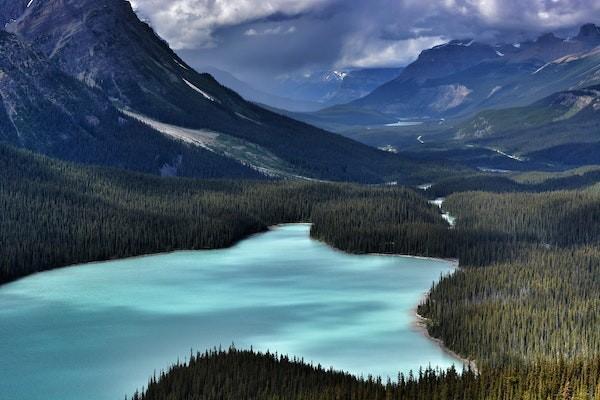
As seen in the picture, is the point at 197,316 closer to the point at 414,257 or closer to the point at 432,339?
the point at 432,339

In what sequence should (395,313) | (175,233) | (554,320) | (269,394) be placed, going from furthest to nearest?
1. (175,233)
2. (395,313)
3. (554,320)
4. (269,394)

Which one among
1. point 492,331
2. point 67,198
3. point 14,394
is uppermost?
point 67,198

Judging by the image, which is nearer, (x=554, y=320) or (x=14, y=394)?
(x=14, y=394)

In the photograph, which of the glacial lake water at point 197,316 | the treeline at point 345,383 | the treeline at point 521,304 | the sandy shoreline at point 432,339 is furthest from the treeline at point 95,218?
the treeline at point 345,383

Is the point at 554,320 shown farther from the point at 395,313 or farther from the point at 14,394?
the point at 14,394

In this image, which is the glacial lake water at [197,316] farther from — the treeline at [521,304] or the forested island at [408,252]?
the forested island at [408,252]

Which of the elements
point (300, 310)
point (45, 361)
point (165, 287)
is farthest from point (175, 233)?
point (45, 361)

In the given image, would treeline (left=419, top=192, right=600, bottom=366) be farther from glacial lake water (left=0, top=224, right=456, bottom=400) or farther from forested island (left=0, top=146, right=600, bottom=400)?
glacial lake water (left=0, top=224, right=456, bottom=400)
